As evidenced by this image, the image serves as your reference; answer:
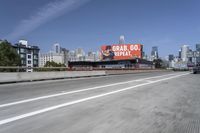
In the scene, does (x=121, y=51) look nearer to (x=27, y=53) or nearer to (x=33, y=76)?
(x=27, y=53)

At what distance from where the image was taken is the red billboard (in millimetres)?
94750

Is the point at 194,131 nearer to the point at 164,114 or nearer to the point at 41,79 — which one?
the point at 164,114

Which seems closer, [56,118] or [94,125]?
[94,125]

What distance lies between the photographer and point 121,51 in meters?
96.9

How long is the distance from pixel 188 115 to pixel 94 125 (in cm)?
294

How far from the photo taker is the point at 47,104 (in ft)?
25.3

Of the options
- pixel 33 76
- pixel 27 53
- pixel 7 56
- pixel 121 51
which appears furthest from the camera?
pixel 27 53

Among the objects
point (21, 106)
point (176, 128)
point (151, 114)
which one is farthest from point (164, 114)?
point (21, 106)

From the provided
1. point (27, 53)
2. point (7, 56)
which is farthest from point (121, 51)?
point (27, 53)

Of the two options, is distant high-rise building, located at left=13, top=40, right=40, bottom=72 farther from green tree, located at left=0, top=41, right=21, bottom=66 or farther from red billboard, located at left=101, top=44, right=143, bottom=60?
red billboard, located at left=101, top=44, right=143, bottom=60

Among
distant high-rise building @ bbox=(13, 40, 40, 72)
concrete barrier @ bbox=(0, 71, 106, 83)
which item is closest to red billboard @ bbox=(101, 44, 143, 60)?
distant high-rise building @ bbox=(13, 40, 40, 72)

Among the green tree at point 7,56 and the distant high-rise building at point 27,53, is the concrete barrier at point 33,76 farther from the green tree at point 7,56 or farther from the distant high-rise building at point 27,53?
the distant high-rise building at point 27,53

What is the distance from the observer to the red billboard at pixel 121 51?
94.8m

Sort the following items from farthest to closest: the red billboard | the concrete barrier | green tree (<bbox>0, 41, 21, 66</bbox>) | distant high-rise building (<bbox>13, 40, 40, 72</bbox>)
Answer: distant high-rise building (<bbox>13, 40, 40, 72</bbox>) < the red billboard < green tree (<bbox>0, 41, 21, 66</bbox>) < the concrete barrier
